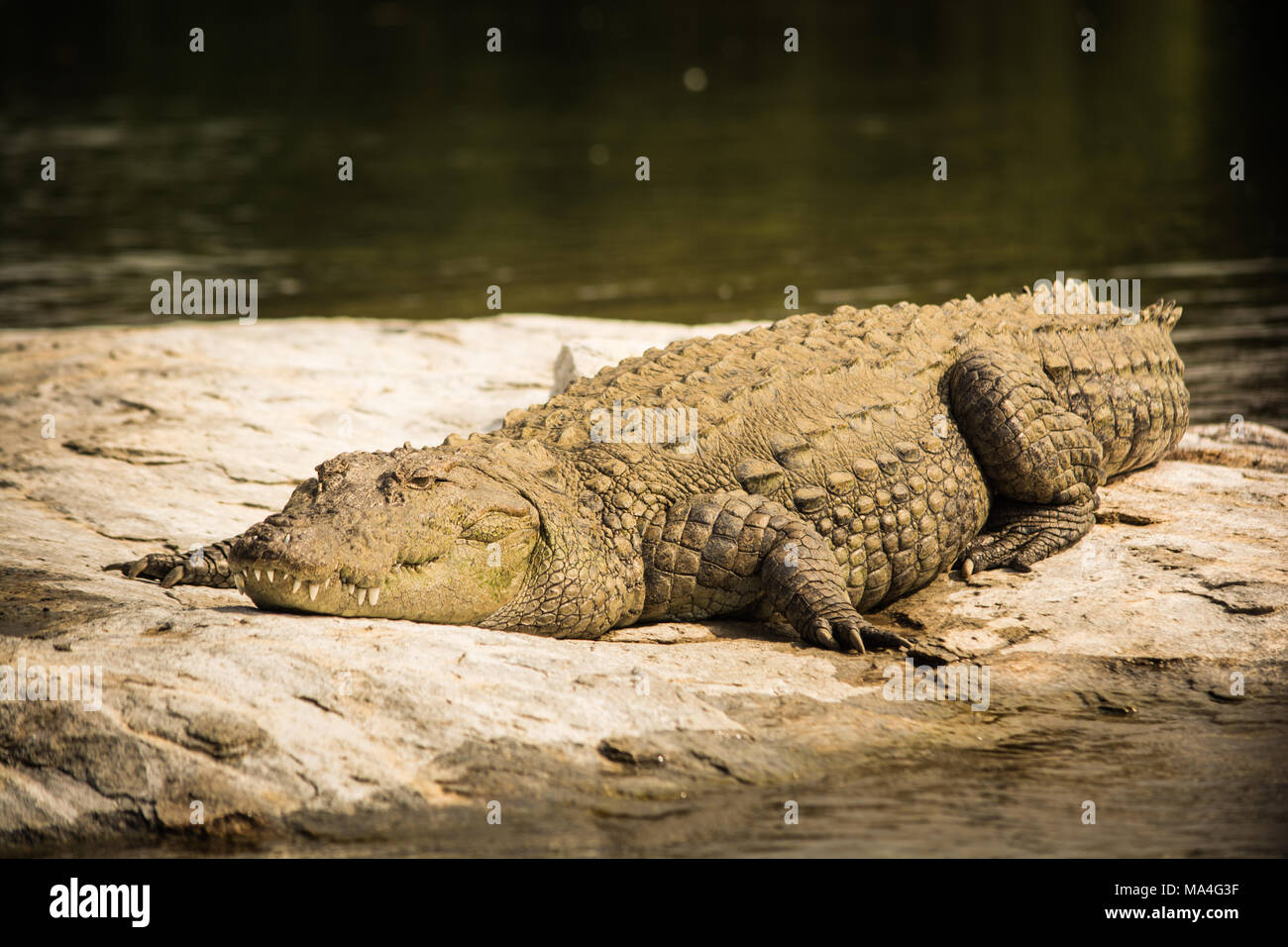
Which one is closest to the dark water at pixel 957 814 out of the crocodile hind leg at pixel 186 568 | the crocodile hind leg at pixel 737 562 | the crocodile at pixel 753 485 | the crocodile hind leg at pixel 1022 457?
the crocodile at pixel 753 485

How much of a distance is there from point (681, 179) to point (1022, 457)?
49.4 feet

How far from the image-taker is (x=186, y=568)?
18.8ft

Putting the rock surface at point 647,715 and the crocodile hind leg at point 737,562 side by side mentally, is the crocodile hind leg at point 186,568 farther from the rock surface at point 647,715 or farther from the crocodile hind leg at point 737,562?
the crocodile hind leg at point 737,562

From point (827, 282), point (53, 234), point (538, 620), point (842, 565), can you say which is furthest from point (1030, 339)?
point (53, 234)

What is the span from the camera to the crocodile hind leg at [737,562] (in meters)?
5.54

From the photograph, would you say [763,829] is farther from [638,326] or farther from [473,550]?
[638,326]

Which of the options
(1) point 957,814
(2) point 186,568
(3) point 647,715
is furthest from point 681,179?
(1) point 957,814

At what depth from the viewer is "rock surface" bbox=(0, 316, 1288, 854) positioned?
407cm

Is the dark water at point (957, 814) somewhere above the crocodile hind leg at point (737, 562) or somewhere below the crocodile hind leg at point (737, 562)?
below

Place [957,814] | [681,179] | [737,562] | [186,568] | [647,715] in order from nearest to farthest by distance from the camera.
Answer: [957,814], [647,715], [737,562], [186,568], [681,179]

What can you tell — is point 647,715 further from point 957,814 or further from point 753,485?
point 753,485

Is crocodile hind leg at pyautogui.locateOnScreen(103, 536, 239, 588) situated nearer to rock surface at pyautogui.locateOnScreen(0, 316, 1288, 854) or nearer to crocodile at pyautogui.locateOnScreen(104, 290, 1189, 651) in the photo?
crocodile at pyautogui.locateOnScreen(104, 290, 1189, 651)

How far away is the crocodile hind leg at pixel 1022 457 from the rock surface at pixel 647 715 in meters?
0.14

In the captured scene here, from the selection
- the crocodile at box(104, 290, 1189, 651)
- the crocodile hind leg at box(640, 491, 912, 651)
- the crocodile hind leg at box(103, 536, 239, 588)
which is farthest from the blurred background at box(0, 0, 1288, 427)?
the crocodile hind leg at box(103, 536, 239, 588)
